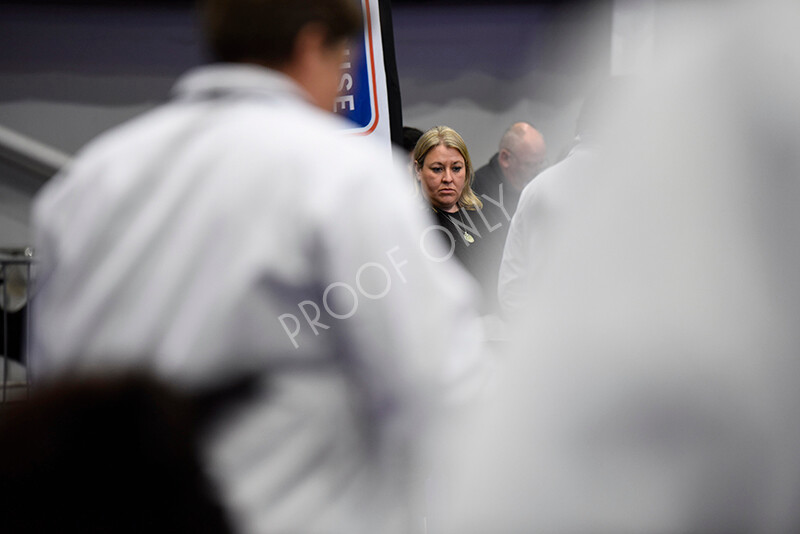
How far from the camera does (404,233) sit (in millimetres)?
836

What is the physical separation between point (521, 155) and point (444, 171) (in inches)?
51.8

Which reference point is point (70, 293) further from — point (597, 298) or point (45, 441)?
point (597, 298)

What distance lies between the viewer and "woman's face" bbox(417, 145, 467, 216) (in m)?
2.98

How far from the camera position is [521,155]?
4250mm

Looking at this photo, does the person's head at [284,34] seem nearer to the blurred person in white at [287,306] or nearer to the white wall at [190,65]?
the blurred person in white at [287,306]

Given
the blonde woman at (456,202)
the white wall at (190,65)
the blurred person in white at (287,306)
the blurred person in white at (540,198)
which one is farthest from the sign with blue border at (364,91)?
the white wall at (190,65)

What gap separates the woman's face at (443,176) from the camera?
2.98 metres

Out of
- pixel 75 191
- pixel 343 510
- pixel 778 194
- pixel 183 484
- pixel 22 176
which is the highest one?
pixel 778 194

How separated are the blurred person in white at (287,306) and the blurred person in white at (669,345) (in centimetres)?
25

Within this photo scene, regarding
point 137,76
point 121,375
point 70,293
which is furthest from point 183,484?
point 137,76

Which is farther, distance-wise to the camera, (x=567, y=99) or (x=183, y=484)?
(x=567, y=99)

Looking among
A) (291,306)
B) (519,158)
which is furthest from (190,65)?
(291,306)

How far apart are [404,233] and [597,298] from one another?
1.06 feet

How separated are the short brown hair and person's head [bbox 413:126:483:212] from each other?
202 centimetres
